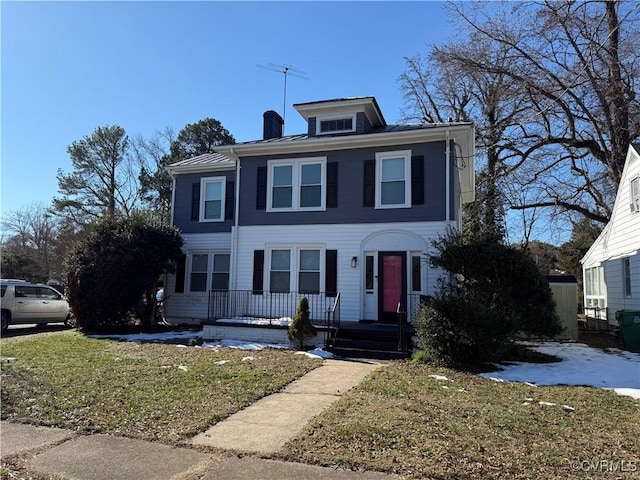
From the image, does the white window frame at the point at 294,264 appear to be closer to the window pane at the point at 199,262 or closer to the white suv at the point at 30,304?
the window pane at the point at 199,262

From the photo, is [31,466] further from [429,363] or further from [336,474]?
[429,363]

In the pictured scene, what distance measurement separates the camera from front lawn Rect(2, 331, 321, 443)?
5.11 m

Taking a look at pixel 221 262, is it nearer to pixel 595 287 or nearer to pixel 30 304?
pixel 30 304

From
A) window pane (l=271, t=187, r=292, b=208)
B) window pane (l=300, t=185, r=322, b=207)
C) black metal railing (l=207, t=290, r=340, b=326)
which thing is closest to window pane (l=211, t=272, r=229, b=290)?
Result: black metal railing (l=207, t=290, r=340, b=326)

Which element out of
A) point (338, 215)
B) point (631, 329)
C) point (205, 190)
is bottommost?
point (631, 329)

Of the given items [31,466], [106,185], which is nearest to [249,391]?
[31,466]

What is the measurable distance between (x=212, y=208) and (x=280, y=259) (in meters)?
3.84

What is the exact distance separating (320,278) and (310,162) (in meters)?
3.68

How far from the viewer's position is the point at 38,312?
46.5 feet

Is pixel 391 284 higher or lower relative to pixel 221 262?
lower

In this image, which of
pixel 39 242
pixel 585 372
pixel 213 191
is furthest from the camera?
pixel 39 242

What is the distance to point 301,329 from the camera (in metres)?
10.5

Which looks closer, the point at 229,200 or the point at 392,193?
the point at 392,193

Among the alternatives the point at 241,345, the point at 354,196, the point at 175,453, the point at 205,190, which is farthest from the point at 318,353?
the point at 205,190
